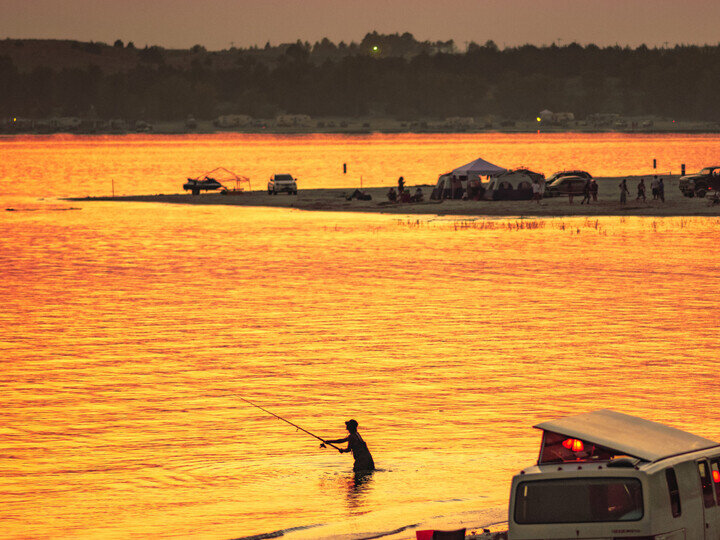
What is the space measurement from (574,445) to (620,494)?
3.57ft

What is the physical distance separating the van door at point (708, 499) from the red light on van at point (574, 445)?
1316mm

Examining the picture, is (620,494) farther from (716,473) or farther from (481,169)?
(481,169)

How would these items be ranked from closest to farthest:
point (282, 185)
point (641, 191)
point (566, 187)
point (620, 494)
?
point (620, 494) → point (641, 191) → point (566, 187) → point (282, 185)

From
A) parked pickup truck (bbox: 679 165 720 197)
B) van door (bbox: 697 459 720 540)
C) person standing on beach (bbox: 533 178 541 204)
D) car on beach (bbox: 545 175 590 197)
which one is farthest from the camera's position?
car on beach (bbox: 545 175 590 197)

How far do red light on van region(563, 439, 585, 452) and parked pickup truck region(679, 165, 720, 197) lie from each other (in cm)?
7486

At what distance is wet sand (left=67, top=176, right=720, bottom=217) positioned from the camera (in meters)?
82.9

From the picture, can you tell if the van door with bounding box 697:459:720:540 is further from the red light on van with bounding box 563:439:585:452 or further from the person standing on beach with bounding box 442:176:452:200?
the person standing on beach with bounding box 442:176:452:200

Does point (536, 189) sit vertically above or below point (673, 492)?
above

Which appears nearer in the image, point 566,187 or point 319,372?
point 319,372

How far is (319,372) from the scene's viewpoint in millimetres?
30812

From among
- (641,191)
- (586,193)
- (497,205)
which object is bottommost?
(497,205)

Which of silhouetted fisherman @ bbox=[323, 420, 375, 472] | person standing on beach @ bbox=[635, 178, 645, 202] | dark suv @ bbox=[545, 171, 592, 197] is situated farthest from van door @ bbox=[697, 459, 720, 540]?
dark suv @ bbox=[545, 171, 592, 197]

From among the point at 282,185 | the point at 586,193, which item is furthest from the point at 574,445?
the point at 282,185

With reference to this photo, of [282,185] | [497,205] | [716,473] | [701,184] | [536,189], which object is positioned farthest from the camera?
[282,185]
